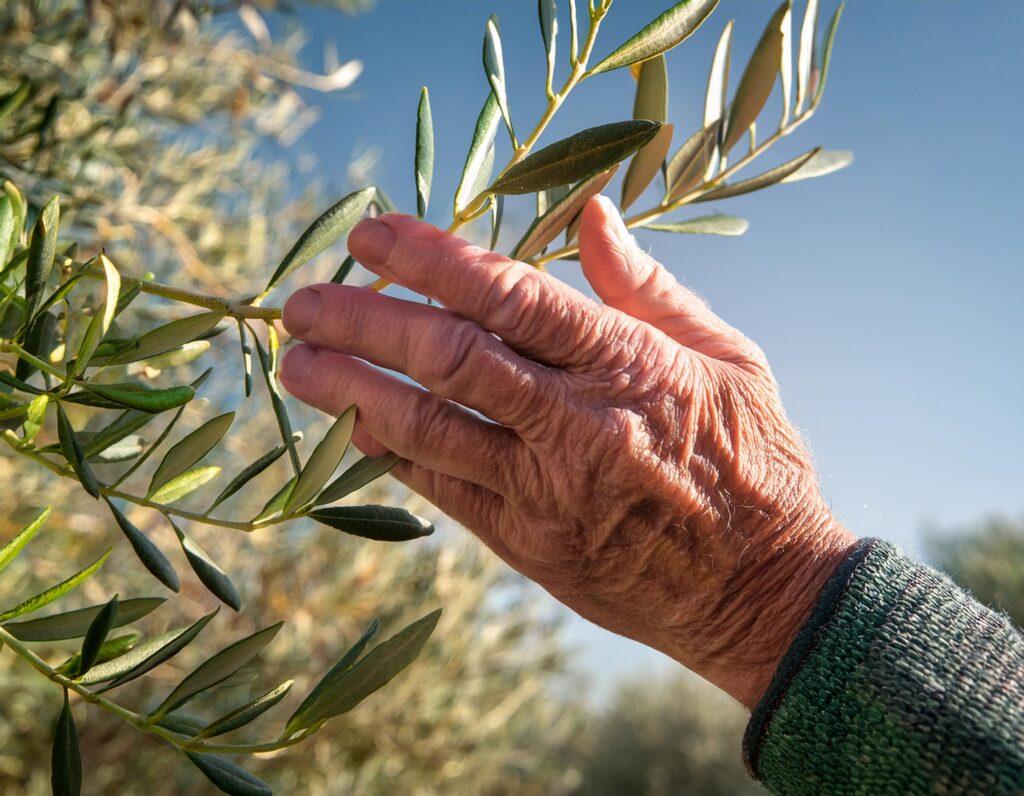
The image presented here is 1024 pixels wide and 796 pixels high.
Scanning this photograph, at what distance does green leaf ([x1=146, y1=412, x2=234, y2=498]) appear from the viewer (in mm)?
722

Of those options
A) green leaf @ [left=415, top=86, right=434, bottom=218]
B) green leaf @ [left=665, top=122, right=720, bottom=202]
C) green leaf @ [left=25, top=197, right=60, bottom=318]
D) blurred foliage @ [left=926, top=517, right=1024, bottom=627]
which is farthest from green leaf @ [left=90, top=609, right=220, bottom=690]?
blurred foliage @ [left=926, top=517, right=1024, bottom=627]

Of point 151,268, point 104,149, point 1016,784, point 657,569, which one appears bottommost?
point 1016,784

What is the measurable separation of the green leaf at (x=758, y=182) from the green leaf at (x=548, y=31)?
27 cm

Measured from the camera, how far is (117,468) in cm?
359

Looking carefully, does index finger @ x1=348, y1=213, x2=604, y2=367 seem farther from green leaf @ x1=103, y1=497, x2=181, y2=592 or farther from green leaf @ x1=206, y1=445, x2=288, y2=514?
green leaf @ x1=103, y1=497, x2=181, y2=592

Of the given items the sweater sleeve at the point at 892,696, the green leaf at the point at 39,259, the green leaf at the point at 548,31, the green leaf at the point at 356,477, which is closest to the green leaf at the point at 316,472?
the green leaf at the point at 356,477

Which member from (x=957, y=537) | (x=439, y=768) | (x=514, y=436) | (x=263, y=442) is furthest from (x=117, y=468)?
(x=957, y=537)

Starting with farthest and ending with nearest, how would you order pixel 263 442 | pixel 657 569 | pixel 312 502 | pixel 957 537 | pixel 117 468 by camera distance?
1. pixel 957 537
2. pixel 263 442
3. pixel 117 468
4. pixel 657 569
5. pixel 312 502

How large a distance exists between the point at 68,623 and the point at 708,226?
0.71 metres

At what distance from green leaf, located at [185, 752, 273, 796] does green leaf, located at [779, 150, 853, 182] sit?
2.49 feet

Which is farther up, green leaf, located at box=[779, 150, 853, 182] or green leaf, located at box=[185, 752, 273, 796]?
green leaf, located at box=[779, 150, 853, 182]

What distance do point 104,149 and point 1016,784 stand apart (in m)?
1.47

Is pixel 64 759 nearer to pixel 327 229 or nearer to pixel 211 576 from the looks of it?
pixel 211 576

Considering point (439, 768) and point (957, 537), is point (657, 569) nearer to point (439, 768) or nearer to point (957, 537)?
point (439, 768)
